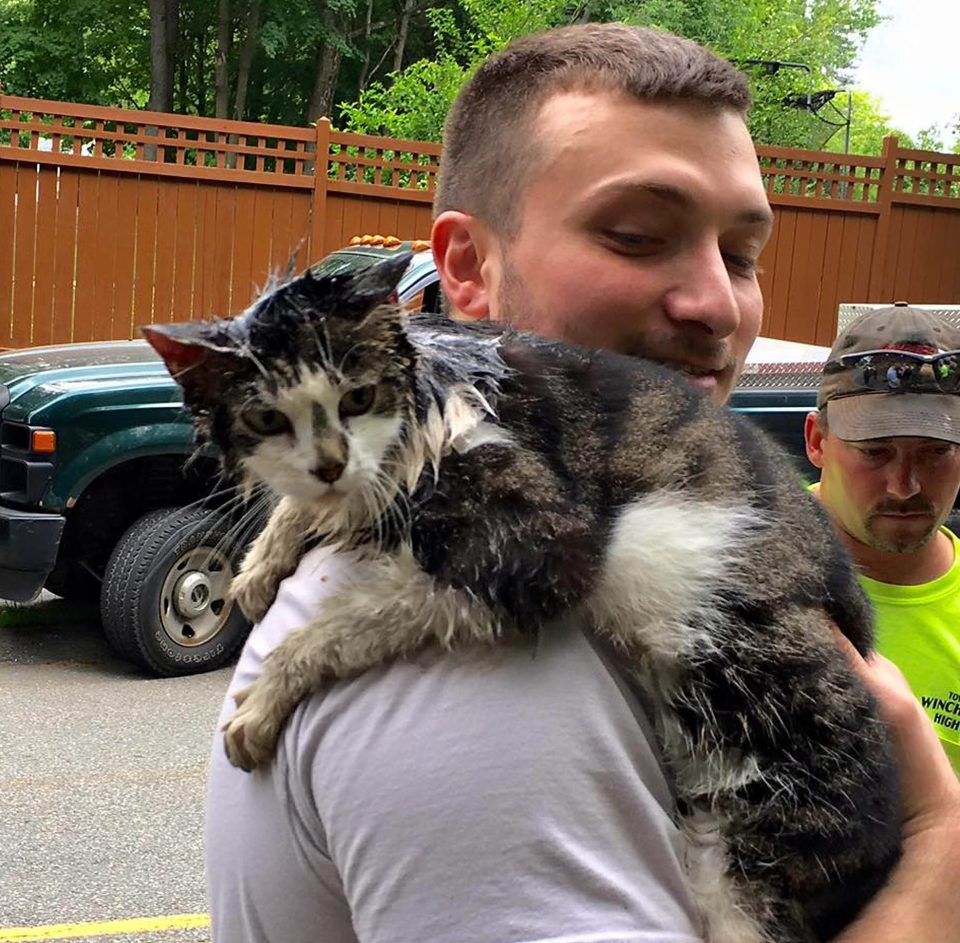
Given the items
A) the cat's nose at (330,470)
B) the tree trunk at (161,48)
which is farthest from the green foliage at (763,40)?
the cat's nose at (330,470)

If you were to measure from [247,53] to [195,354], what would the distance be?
2347cm

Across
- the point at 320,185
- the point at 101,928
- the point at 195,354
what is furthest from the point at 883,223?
the point at 195,354

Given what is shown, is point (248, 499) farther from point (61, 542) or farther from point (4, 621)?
point (4, 621)

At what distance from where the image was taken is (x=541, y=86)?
2.04 meters

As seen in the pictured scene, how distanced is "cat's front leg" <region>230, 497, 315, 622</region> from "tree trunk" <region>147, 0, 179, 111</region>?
21.8 meters

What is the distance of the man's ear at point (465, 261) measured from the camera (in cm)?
211

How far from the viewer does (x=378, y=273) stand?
66.4 inches

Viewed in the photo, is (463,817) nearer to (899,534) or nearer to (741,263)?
(741,263)

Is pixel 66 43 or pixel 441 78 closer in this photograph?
pixel 441 78

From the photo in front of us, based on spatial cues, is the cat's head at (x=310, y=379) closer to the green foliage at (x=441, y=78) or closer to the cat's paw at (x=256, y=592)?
the cat's paw at (x=256, y=592)

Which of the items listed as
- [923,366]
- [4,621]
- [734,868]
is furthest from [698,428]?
[4,621]

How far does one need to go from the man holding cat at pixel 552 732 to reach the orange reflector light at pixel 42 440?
4.64 meters

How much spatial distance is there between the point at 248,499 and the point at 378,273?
48cm

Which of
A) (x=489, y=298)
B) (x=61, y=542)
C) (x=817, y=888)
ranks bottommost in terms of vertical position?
(x=61, y=542)
